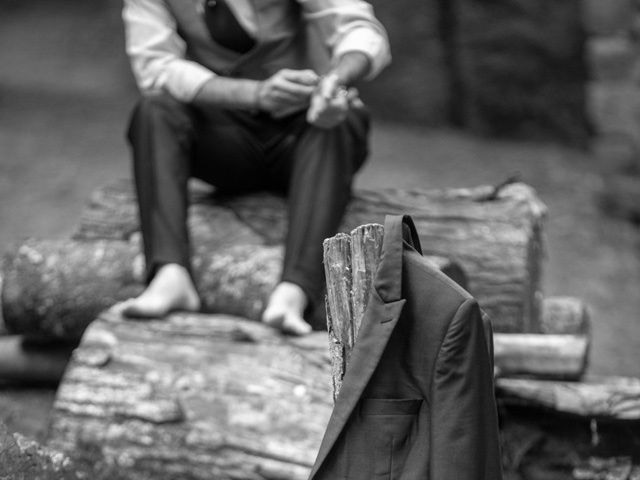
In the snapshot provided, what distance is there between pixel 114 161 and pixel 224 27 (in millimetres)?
4209

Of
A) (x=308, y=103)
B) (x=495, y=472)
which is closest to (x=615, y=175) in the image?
(x=308, y=103)

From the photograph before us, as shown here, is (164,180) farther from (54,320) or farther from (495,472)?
(495,472)

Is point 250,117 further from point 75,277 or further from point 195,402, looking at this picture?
point 195,402

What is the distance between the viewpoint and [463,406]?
7.40ft

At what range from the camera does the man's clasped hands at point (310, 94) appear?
3752mm

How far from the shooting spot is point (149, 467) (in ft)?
10.8

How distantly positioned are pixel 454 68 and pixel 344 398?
6769 millimetres

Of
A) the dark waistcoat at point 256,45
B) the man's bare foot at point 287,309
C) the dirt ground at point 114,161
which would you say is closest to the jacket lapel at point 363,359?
the man's bare foot at point 287,309

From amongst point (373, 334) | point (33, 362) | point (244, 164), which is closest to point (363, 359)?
point (373, 334)

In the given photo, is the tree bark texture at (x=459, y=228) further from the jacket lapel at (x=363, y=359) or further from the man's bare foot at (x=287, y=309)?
the jacket lapel at (x=363, y=359)

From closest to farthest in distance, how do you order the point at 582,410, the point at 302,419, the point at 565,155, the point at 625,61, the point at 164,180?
the point at 302,419
the point at 582,410
the point at 164,180
the point at 625,61
the point at 565,155

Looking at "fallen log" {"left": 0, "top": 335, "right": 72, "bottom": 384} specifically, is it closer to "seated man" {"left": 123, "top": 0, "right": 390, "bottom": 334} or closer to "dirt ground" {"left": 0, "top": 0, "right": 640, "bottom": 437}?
"seated man" {"left": 123, "top": 0, "right": 390, "bottom": 334}

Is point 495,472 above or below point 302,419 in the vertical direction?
above

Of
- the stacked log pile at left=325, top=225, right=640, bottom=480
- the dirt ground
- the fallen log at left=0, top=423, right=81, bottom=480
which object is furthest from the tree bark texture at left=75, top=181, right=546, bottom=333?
the dirt ground
